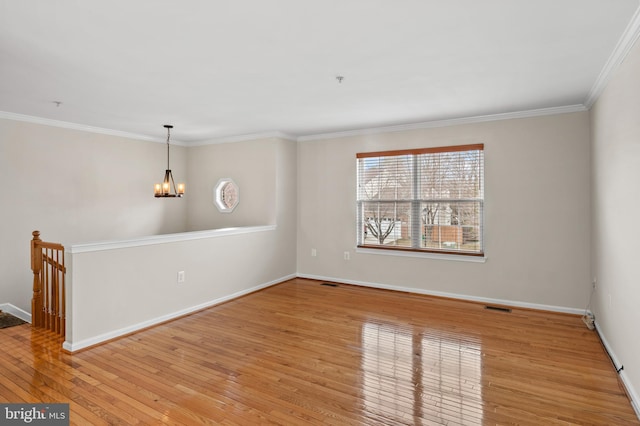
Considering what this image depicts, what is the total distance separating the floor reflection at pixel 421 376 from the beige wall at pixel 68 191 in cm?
433

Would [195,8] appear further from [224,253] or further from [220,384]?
[224,253]

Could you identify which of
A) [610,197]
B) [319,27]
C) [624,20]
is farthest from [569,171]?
[319,27]

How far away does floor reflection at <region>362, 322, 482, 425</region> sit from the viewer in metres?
2.31

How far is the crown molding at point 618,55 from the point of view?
2.28m

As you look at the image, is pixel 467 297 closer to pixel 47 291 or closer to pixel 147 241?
pixel 147 241

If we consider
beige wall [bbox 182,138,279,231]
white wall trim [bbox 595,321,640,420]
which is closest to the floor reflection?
white wall trim [bbox 595,321,640,420]

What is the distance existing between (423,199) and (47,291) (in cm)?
459

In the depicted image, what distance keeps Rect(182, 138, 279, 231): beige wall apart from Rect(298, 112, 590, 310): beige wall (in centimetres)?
151

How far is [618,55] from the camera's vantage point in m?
2.68

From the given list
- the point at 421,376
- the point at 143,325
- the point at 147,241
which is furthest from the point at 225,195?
the point at 421,376

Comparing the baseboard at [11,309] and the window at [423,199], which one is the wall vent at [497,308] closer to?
the window at [423,199]

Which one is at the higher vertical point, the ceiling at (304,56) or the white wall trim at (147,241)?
the ceiling at (304,56)

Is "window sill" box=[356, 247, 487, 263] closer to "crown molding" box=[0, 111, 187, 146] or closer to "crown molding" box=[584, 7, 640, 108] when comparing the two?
"crown molding" box=[584, 7, 640, 108]

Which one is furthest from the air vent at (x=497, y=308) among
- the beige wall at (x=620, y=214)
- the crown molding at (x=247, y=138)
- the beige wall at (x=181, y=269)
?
the crown molding at (x=247, y=138)
